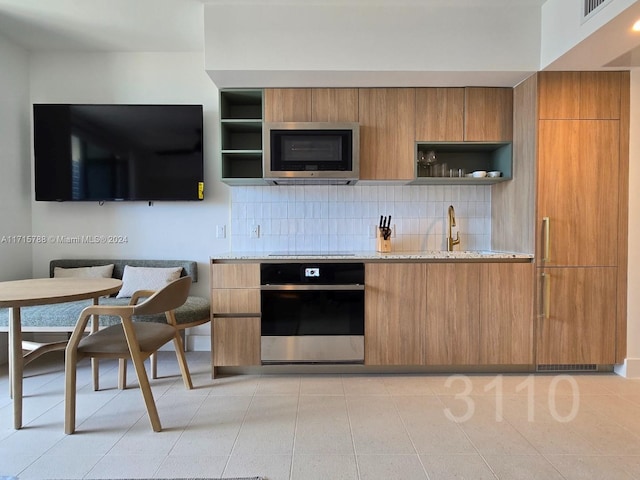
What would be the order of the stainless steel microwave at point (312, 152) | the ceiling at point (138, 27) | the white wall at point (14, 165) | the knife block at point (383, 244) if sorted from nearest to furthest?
the ceiling at point (138, 27) → the stainless steel microwave at point (312, 152) → the white wall at point (14, 165) → the knife block at point (383, 244)

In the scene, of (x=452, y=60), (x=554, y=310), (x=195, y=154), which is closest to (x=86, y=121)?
(x=195, y=154)

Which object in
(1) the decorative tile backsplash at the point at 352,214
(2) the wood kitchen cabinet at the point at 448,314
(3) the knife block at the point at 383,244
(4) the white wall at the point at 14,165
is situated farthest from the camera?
(1) the decorative tile backsplash at the point at 352,214

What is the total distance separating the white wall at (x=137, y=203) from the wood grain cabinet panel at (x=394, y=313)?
4.65 ft

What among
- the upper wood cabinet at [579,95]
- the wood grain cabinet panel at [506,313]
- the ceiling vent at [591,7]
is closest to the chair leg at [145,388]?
the wood grain cabinet panel at [506,313]

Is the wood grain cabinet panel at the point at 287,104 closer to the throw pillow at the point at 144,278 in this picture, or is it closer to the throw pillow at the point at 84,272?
the throw pillow at the point at 144,278

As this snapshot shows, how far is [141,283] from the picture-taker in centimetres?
290

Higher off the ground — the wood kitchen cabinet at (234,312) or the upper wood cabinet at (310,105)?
the upper wood cabinet at (310,105)

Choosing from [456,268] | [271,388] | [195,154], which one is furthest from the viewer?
[195,154]

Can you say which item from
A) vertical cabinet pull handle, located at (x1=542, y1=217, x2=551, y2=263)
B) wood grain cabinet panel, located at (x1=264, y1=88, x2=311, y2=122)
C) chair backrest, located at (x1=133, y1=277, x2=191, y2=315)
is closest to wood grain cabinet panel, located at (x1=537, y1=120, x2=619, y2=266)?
vertical cabinet pull handle, located at (x1=542, y1=217, x2=551, y2=263)

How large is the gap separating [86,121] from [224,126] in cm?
119

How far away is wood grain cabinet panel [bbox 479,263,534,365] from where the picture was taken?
8.12 ft

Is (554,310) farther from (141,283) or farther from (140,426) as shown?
(141,283)

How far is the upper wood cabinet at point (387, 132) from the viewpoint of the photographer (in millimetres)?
2678

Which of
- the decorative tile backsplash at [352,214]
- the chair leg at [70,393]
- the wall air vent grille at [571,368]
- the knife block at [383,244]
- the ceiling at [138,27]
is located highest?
the ceiling at [138,27]
